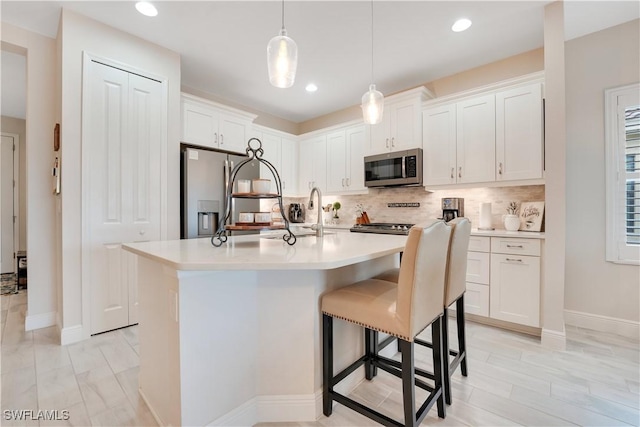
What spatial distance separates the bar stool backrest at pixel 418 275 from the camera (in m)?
1.22

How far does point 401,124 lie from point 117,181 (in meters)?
3.15

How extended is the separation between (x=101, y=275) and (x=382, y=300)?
99.3 inches

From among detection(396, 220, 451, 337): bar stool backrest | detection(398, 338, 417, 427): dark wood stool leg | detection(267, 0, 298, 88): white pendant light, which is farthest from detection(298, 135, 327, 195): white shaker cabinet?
detection(398, 338, 417, 427): dark wood stool leg

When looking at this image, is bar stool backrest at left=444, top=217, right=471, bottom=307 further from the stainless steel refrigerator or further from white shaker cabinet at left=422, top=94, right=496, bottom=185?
the stainless steel refrigerator

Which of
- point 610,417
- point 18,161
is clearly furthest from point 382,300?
point 18,161

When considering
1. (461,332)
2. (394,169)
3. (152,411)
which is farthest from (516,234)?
(152,411)

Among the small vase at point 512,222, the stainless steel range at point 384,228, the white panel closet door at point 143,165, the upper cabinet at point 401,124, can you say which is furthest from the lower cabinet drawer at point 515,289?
the white panel closet door at point 143,165

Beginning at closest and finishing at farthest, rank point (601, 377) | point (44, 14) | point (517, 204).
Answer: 1. point (601, 377)
2. point (44, 14)
3. point (517, 204)

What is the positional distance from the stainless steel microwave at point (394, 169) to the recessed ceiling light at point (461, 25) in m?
1.24

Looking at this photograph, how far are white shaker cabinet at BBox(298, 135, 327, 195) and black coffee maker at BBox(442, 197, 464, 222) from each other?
6.14 ft

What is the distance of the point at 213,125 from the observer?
3.57 meters

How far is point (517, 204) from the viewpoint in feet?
10.0

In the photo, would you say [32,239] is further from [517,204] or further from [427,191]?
[517,204]

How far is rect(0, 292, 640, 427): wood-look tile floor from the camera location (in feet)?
5.07
